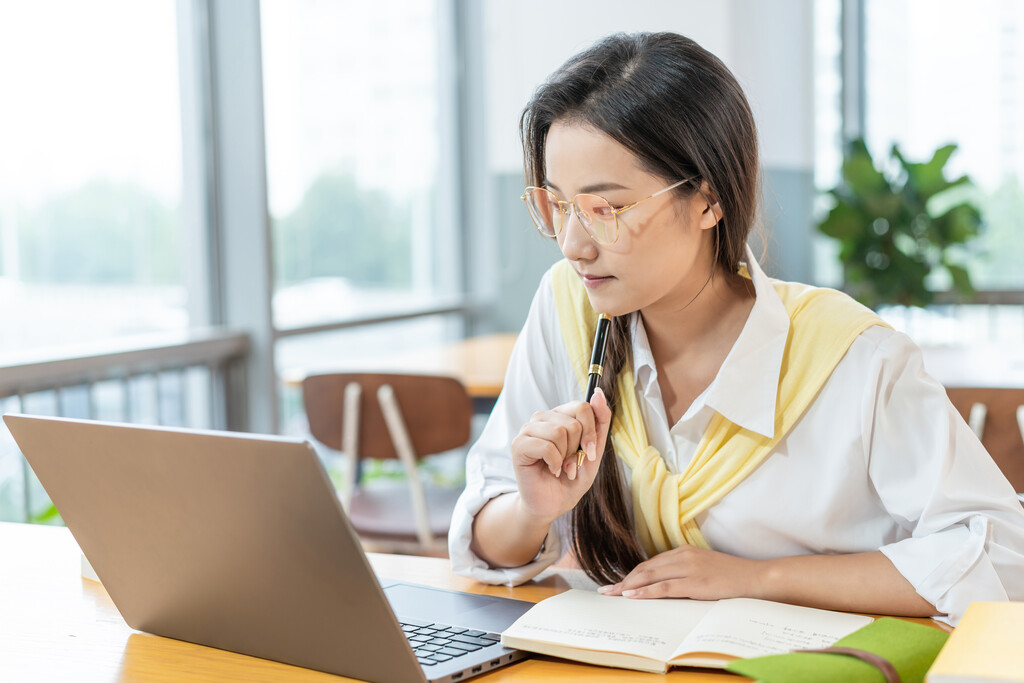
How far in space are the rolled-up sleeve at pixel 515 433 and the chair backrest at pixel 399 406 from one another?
3.65ft

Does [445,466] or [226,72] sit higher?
[226,72]

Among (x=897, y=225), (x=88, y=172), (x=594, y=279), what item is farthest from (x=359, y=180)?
(x=594, y=279)

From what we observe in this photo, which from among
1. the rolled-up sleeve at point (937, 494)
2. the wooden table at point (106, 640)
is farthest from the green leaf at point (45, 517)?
the rolled-up sleeve at point (937, 494)

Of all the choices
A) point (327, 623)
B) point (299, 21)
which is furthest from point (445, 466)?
point (327, 623)

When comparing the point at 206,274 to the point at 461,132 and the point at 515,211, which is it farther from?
the point at 461,132

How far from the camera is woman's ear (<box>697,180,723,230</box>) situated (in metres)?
1.17

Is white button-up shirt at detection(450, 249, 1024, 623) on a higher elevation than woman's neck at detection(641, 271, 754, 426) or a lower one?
lower

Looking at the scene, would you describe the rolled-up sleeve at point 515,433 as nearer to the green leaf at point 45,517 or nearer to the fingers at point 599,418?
the fingers at point 599,418

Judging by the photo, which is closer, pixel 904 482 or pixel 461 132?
pixel 904 482

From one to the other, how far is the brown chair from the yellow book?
1758mm

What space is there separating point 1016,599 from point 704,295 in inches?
18.9

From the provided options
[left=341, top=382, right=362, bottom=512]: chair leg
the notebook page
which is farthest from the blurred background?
the notebook page

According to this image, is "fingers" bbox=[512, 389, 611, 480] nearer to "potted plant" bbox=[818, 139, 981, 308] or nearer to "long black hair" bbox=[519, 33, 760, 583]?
"long black hair" bbox=[519, 33, 760, 583]

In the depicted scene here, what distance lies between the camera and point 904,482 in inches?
43.1
